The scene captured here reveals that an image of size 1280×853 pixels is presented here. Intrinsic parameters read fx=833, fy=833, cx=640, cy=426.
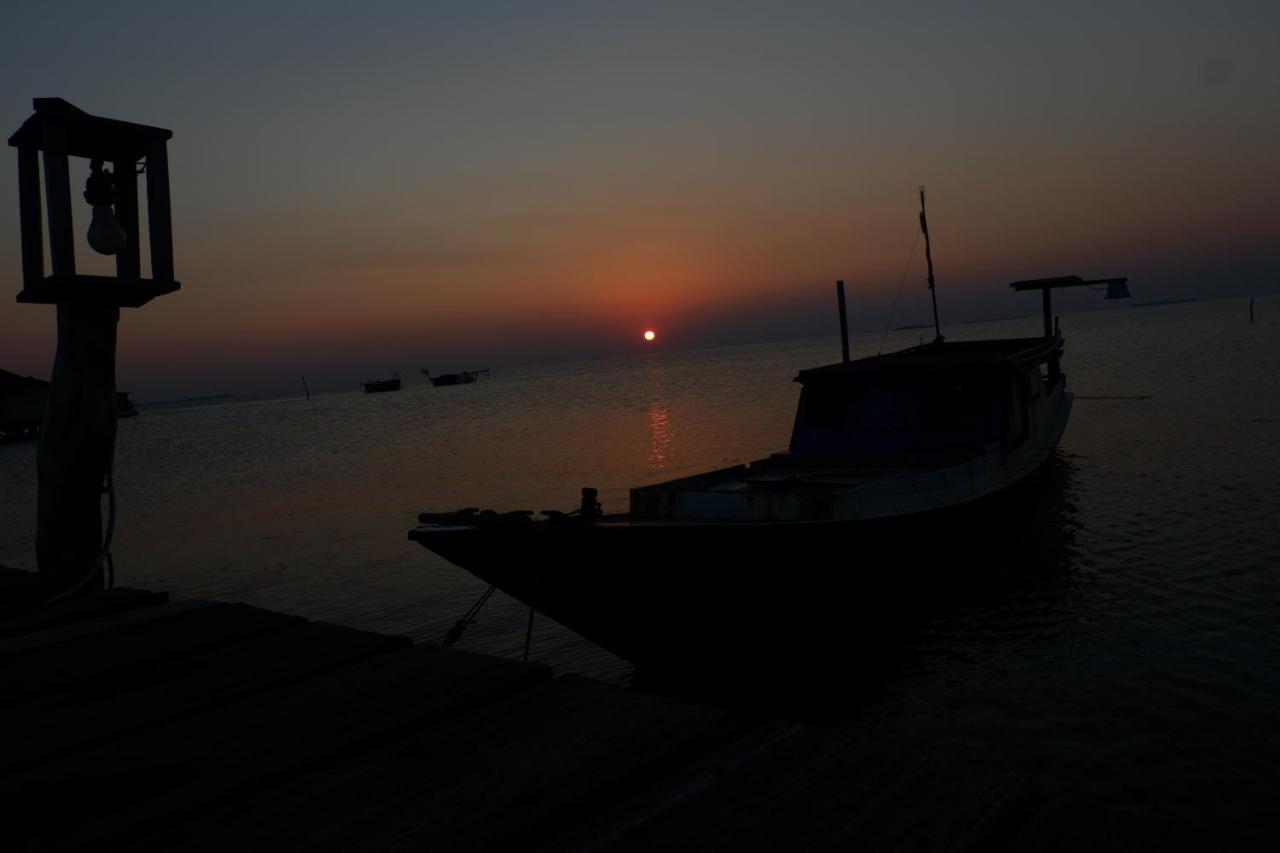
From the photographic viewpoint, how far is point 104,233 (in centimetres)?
646

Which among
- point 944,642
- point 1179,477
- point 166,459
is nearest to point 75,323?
point 944,642

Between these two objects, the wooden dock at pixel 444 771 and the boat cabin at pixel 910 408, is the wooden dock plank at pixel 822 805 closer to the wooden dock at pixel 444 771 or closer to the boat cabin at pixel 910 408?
the wooden dock at pixel 444 771

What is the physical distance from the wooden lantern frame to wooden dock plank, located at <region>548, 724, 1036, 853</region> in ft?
20.2

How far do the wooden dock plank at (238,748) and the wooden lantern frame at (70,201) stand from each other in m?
4.59

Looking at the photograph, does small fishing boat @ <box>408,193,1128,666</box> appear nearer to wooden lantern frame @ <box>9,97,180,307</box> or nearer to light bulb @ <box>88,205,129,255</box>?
wooden lantern frame @ <box>9,97,180,307</box>

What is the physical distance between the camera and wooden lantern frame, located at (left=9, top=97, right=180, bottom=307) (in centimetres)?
630

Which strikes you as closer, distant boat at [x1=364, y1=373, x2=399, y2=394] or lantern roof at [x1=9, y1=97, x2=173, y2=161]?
lantern roof at [x1=9, y1=97, x2=173, y2=161]

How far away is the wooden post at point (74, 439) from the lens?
6438 millimetres

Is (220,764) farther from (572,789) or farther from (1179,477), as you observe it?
(1179,477)

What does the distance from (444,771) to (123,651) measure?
2.54m

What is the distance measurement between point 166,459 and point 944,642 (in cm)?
5671

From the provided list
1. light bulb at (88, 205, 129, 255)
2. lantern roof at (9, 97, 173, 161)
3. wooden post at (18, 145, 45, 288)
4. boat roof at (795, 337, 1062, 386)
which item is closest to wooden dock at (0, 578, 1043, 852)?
light bulb at (88, 205, 129, 255)

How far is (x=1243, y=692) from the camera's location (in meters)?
8.78

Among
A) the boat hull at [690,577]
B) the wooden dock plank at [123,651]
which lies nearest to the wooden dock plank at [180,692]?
the wooden dock plank at [123,651]
